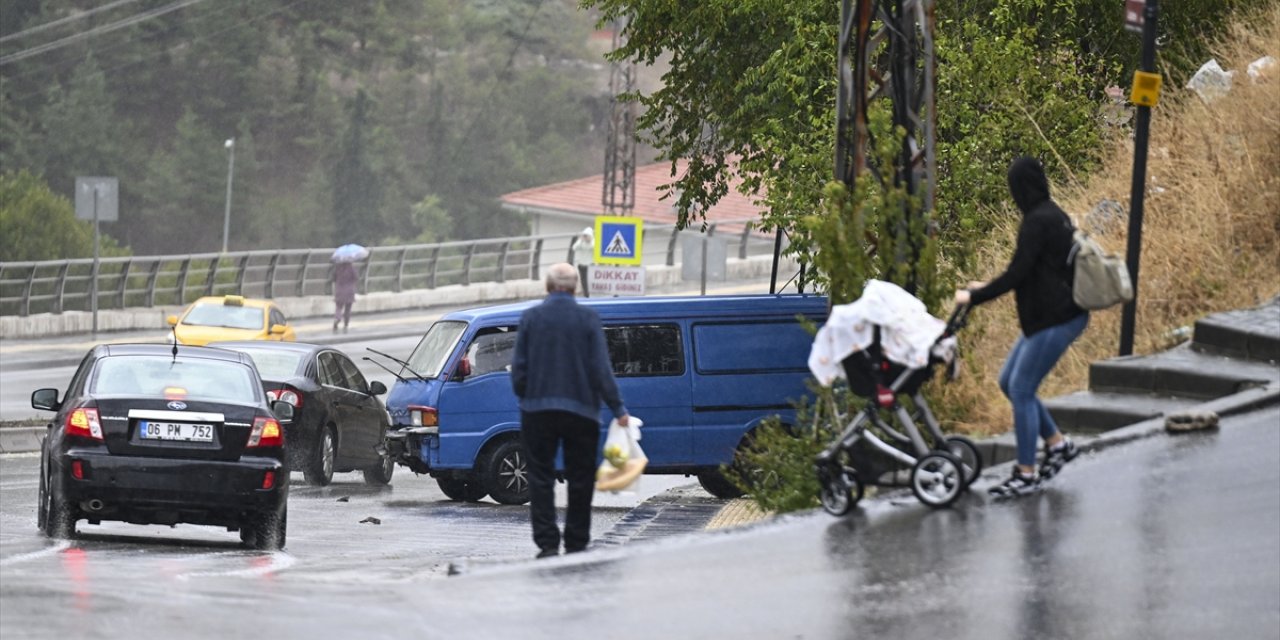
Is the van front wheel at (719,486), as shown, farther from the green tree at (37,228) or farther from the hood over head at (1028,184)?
the green tree at (37,228)

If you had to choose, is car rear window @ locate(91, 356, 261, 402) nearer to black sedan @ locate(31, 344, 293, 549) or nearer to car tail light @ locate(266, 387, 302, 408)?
black sedan @ locate(31, 344, 293, 549)

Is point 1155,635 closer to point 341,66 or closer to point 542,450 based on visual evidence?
point 542,450

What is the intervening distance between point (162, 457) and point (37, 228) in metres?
65.2

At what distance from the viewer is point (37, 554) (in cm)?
1248

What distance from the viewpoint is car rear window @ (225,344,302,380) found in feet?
67.0

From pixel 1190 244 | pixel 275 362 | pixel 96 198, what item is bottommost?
pixel 275 362

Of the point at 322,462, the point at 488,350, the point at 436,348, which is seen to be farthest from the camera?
the point at 322,462

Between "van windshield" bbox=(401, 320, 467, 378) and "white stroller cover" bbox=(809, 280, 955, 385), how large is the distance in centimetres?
1014

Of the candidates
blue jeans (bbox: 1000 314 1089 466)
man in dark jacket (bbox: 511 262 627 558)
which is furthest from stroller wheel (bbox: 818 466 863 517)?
man in dark jacket (bbox: 511 262 627 558)

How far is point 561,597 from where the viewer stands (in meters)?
8.41

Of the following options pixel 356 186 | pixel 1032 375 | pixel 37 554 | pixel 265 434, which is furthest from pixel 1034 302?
pixel 356 186

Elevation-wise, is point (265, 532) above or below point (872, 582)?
below

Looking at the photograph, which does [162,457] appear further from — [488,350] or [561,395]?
[488,350]

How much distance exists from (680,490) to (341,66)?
8097 cm
